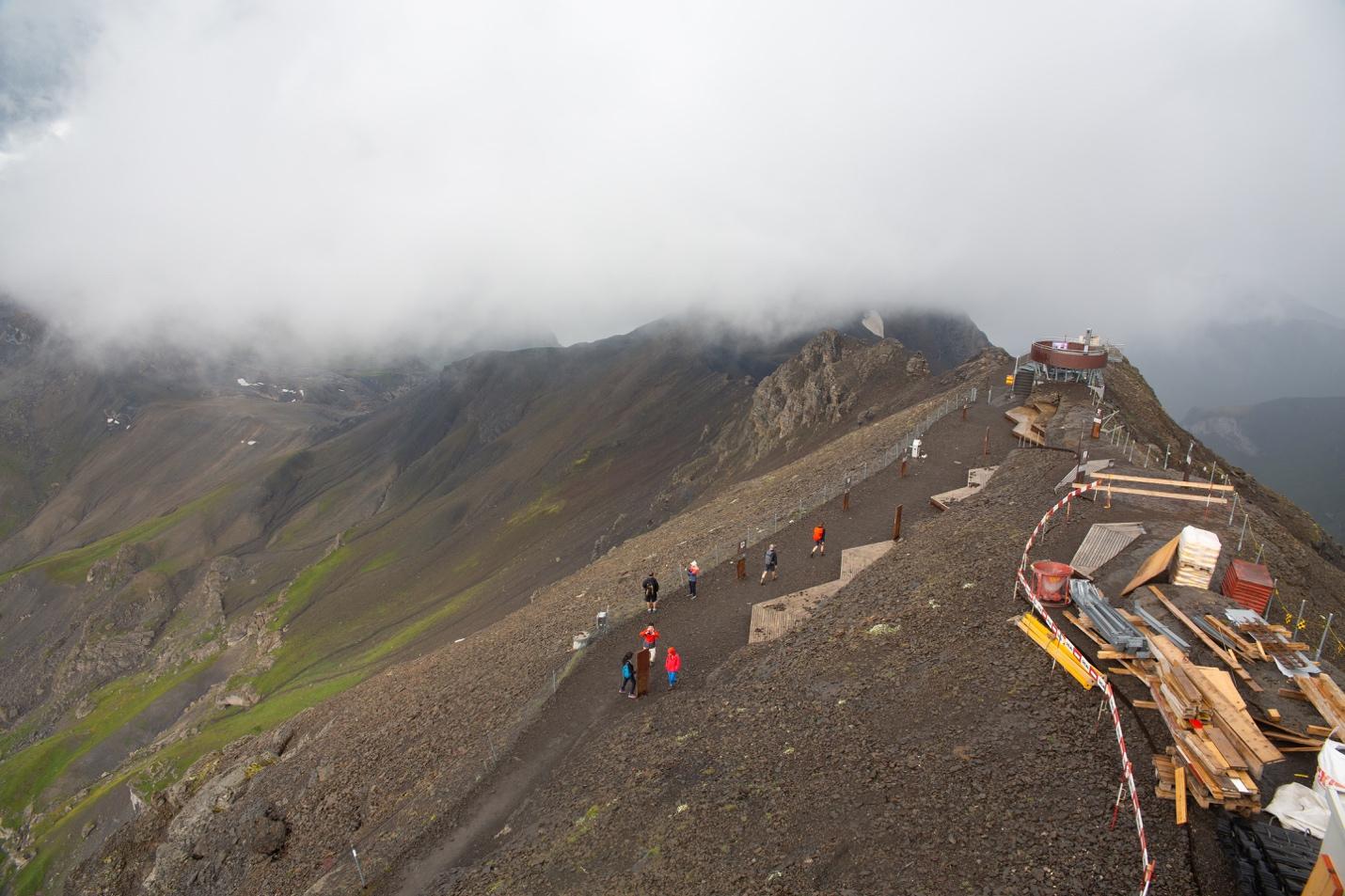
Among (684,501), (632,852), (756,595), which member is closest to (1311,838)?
(632,852)

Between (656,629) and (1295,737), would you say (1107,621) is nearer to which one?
(1295,737)

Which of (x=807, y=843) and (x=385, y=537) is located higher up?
(x=807, y=843)

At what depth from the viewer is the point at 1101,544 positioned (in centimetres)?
1688

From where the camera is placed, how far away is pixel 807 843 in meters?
10.6

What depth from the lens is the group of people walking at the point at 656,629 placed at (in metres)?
18.5

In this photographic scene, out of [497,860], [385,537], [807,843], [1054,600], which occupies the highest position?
[1054,600]

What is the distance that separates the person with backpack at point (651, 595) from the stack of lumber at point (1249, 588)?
14819 mm

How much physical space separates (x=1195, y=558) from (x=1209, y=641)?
2625mm

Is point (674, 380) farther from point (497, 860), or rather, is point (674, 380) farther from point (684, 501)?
point (497, 860)

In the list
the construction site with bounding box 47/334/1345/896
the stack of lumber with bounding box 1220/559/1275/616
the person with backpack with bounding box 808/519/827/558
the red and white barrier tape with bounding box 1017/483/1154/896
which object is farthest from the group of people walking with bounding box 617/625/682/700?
the stack of lumber with bounding box 1220/559/1275/616

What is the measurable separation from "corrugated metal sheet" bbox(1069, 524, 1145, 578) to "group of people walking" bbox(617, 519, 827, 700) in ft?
28.5

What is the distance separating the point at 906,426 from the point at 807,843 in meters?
31.9

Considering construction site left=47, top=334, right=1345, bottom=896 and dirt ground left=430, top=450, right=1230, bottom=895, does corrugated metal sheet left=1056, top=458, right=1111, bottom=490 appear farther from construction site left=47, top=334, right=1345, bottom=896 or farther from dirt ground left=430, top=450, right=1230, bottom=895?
dirt ground left=430, top=450, right=1230, bottom=895

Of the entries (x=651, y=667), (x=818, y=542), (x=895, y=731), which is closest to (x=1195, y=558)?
(x=895, y=731)
